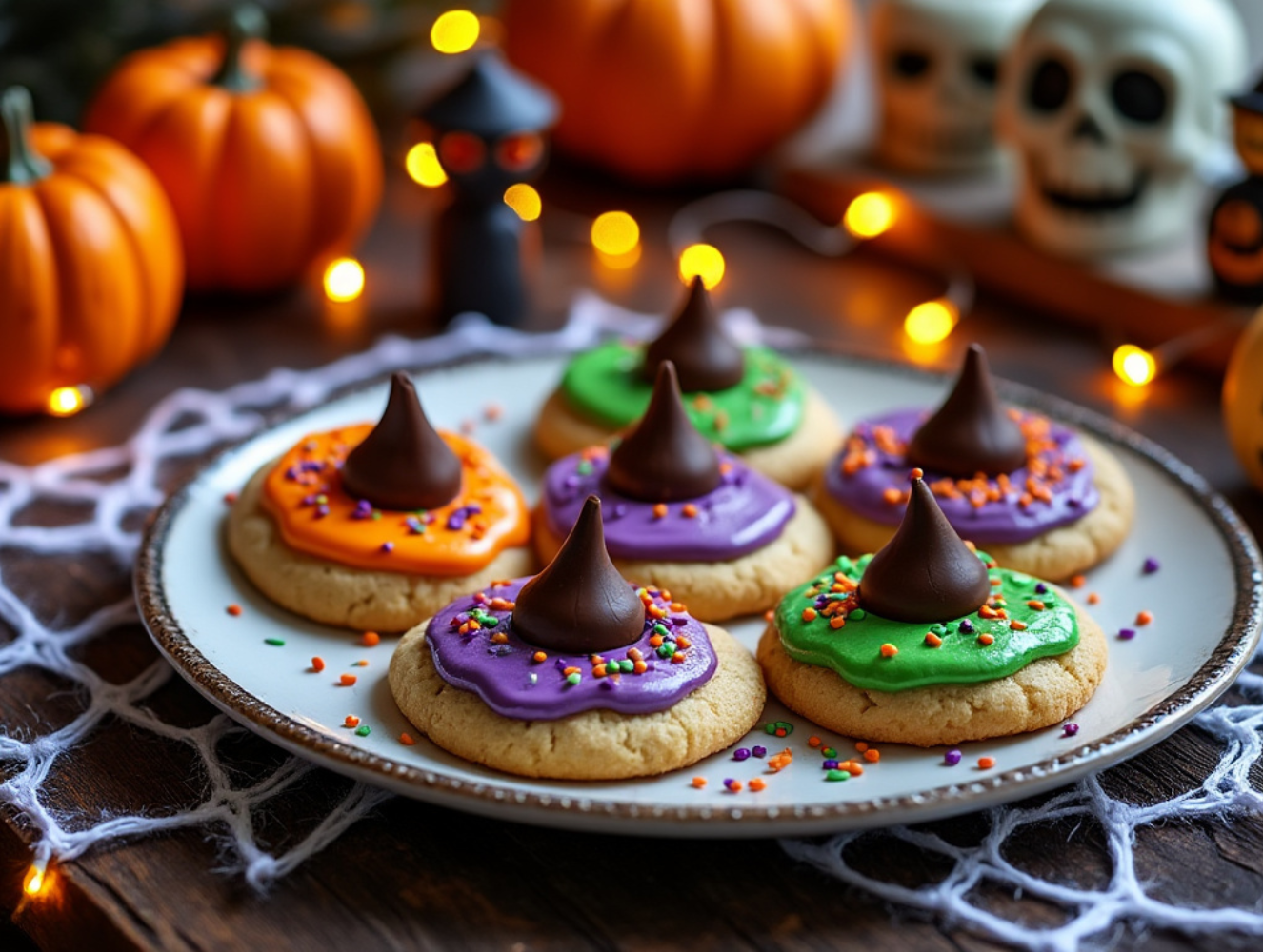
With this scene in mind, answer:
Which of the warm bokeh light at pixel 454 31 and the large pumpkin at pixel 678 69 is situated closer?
the large pumpkin at pixel 678 69

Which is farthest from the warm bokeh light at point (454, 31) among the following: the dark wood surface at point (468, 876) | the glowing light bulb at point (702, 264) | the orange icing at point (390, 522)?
the dark wood surface at point (468, 876)

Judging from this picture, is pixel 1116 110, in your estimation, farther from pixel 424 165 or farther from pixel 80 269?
pixel 80 269

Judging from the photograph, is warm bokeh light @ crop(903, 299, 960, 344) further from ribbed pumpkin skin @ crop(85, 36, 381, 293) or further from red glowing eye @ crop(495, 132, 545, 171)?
ribbed pumpkin skin @ crop(85, 36, 381, 293)

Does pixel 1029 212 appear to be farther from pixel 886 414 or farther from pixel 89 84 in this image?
pixel 89 84

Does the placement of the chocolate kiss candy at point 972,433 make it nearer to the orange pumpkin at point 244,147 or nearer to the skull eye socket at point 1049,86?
the skull eye socket at point 1049,86

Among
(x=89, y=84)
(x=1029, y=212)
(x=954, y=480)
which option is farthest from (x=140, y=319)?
(x=1029, y=212)

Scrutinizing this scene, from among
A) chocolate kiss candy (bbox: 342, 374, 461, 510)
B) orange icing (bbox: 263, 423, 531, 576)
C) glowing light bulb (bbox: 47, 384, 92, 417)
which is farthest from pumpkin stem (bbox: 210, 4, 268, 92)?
chocolate kiss candy (bbox: 342, 374, 461, 510)
